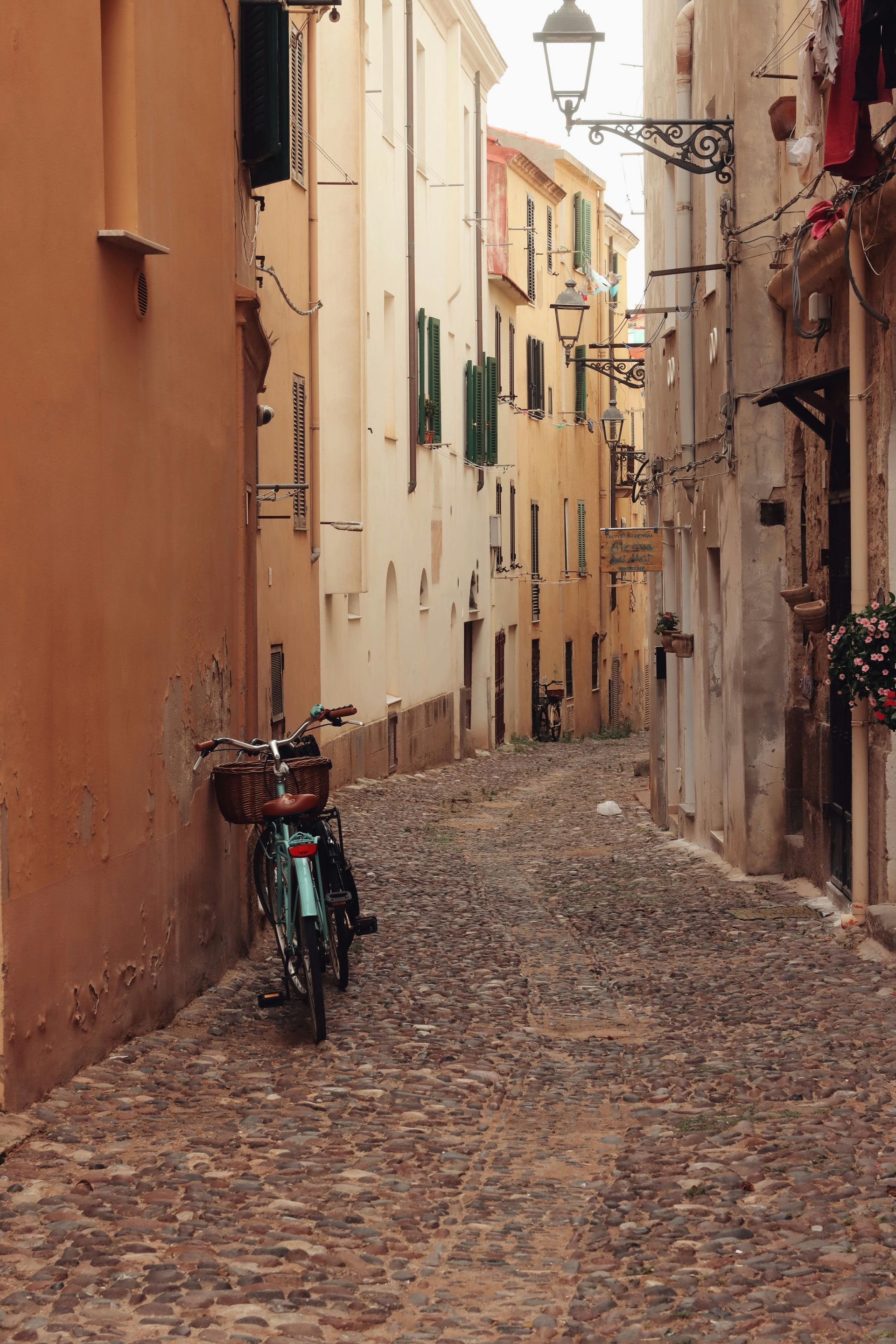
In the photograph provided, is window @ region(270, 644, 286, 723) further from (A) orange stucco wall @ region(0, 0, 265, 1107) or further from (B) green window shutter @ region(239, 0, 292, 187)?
(A) orange stucco wall @ region(0, 0, 265, 1107)

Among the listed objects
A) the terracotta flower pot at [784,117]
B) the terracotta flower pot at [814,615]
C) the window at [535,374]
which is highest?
the window at [535,374]

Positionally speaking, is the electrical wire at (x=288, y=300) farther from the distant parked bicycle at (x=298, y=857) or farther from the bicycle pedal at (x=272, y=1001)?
the bicycle pedal at (x=272, y=1001)

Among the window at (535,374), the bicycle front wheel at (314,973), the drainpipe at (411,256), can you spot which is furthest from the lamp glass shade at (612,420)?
the bicycle front wheel at (314,973)

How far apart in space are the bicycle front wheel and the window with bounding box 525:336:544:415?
3098 cm

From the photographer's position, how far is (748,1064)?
6691 millimetres

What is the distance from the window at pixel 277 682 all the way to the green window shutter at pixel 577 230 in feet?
91.5

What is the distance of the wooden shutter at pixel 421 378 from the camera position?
25672 millimetres

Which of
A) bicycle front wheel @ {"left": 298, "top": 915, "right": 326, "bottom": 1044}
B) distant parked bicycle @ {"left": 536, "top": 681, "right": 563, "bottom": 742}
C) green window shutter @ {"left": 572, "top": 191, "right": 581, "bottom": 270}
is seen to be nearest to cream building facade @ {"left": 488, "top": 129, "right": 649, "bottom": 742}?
green window shutter @ {"left": 572, "top": 191, "right": 581, "bottom": 270}

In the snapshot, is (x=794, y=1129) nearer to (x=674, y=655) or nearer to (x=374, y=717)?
(x=674, y=655)

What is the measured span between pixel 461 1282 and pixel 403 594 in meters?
20.8

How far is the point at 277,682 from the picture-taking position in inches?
664

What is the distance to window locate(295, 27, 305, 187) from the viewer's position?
16.8m

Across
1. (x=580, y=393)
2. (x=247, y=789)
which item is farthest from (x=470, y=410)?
(x=247, y=789)

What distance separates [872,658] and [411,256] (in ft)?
59.7
